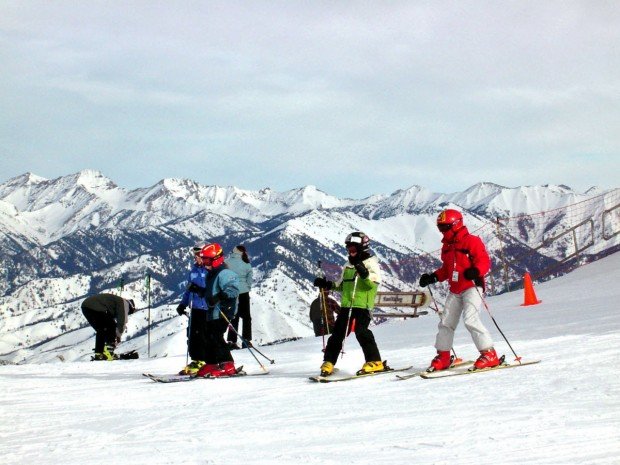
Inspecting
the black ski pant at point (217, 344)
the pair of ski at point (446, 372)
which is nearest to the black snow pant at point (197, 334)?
the black ski pant at point (217, 344)

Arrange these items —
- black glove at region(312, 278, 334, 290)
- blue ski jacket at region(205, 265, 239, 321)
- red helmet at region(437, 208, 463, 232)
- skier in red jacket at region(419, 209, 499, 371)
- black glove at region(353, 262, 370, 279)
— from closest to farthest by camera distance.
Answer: skier in red jacket at region(419, 209, 499, 371), red helmet at region(437, 208, 463, 232), black glove at region(353, 262, 370, 279), black glove at region(312, 278, 334, 290), blue ski jacket at region(205, 265, 239, 321)

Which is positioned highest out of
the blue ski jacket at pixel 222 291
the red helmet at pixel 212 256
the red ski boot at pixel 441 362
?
the red helmet at pixel 212 256

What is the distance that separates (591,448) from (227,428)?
2.81 m

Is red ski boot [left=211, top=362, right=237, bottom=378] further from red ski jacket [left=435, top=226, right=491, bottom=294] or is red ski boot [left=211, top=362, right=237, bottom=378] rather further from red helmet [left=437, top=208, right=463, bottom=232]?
red helmet [left=437, top=208, right=463, bottom=232]

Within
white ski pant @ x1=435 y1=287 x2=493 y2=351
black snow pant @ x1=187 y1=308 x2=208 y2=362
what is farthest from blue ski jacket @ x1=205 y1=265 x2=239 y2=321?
white ski pant @ x1=435 y1=287 x2=493 y2=351

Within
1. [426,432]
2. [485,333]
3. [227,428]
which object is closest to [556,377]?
[485,333]

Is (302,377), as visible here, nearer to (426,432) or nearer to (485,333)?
(485,333)

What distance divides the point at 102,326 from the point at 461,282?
31.0ft

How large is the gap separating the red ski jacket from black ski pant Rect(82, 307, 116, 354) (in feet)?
29.7

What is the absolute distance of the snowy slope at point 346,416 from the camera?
171 inches

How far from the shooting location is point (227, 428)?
5.59m

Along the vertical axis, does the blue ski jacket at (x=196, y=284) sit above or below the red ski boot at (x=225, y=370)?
above

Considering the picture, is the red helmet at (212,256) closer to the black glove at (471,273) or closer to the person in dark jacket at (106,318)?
the black glove at (471,273)

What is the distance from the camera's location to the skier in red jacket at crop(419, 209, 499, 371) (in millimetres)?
7891
